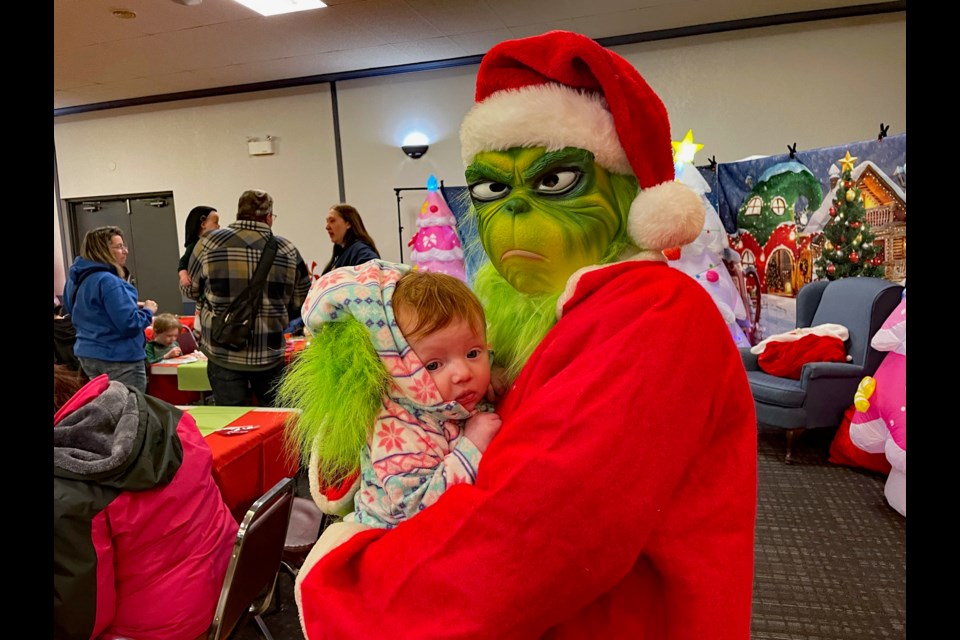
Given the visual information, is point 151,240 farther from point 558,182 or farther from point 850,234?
point 558,182

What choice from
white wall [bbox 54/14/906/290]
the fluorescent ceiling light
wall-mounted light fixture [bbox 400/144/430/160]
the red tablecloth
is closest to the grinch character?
the red tablecloth

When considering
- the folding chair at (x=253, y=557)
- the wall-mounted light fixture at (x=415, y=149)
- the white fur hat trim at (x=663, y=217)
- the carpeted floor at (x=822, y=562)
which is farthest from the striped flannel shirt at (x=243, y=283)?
the wall-mounted light fixture at (x=415, y=149)

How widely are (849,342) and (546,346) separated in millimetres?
4297

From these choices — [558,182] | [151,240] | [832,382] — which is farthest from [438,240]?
[558,182]

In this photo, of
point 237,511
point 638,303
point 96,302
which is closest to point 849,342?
point 237,511

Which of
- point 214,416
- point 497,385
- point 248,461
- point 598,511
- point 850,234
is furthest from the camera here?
point 850,234

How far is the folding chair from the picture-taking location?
62.3 inches

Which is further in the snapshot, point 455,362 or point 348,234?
point 348,234

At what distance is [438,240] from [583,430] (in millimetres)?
4966

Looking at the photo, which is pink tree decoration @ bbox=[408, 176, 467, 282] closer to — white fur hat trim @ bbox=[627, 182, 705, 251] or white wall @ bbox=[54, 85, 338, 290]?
white wall @ bbox=[54, 85, 338, 290]

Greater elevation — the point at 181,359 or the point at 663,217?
the point at 663,217

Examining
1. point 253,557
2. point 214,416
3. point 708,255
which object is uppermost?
point 708,255

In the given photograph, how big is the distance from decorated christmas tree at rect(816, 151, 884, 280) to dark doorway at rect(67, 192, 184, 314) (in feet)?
23.7

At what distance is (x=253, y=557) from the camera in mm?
1689
